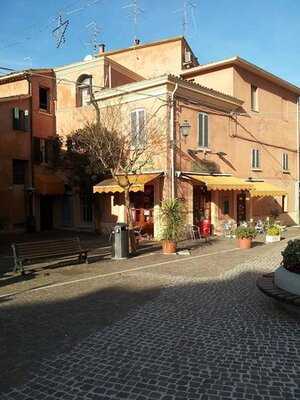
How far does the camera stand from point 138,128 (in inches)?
803

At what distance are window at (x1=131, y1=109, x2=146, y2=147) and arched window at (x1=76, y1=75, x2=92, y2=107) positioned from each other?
168 inches

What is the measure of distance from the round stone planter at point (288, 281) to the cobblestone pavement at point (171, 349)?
0.47 metres

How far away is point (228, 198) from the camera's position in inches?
930

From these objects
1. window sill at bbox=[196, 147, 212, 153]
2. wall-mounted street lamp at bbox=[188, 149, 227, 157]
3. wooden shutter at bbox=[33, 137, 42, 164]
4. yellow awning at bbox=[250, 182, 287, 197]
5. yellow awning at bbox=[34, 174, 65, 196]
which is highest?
wooden shutter at bbox=[33, 137, 42, 164]

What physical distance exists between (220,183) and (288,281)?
13.2 meters

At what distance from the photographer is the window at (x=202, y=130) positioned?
21.5 metres

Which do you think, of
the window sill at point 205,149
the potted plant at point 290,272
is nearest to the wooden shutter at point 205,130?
the window sill at point 205,149

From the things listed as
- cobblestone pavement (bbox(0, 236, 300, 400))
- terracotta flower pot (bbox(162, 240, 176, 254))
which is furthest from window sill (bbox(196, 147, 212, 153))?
cobblestone pavement (bbox(0, 236, 300, 400))

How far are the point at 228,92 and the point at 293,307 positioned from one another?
1895cm

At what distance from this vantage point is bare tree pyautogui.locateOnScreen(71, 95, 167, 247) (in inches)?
762

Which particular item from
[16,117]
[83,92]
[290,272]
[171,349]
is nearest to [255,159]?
[83,92]

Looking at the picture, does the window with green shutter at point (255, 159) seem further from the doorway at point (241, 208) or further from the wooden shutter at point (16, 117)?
the wooden shutter at point (16, 117)

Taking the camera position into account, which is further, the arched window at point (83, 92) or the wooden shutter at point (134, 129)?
the arched window at point (83, 92)

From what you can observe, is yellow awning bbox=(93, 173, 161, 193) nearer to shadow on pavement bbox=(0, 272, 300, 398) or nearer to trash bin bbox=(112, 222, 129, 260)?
trash bin bbox=(112, 222, 129, 260)
